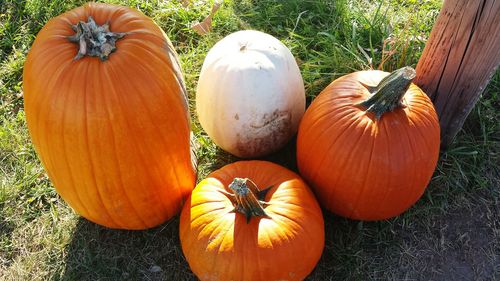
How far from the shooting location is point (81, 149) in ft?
7.40

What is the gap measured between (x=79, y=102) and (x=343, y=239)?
5.38 ft

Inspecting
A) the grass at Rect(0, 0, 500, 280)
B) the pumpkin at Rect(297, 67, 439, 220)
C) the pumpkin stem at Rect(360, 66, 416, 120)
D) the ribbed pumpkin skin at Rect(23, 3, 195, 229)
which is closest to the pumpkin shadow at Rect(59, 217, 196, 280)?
the grass at Rect(0, 0, 500, 280)

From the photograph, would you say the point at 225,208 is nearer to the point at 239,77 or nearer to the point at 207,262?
the point at 207,262

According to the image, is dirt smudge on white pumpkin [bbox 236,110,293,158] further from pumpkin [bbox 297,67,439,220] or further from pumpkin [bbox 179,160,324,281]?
pumpkin [bbox 179,160,324,281]

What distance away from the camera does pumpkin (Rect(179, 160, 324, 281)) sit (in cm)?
227

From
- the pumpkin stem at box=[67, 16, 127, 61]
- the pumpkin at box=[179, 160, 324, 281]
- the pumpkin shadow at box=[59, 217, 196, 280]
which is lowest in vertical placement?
the pumpkin shadow at box=[59, 217, 196, 280]

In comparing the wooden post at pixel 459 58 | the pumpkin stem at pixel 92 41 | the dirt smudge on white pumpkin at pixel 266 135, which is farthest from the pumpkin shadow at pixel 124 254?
the wooden post at pixel 459 58

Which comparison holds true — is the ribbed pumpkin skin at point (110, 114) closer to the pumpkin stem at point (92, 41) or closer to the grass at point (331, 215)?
the pumpkin stem at point (92, 41)

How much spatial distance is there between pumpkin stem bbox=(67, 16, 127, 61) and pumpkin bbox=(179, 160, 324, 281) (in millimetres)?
845

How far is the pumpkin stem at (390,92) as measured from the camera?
232 centimetres

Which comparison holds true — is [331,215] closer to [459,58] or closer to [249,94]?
[249,94]

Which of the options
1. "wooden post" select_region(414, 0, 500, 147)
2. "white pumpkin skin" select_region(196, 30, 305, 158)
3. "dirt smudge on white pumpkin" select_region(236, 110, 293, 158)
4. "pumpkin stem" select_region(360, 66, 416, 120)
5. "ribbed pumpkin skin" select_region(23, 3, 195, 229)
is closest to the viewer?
"ribbed pumpkin skin" select_region(23, 3, 195, 229)

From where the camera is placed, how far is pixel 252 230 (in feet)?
7.53

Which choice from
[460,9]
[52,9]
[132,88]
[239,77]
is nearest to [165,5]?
[52,9]
